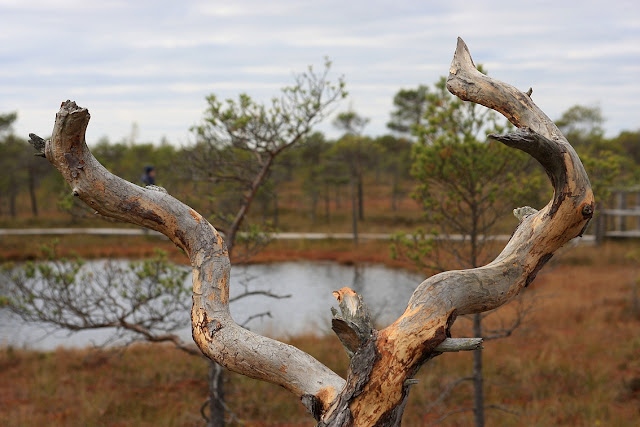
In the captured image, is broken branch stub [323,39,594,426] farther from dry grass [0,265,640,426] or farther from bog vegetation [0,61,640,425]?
dry grass [0,265,640,426]

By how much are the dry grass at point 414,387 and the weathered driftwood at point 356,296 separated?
244 inches

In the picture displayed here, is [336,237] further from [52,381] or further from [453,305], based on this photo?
[453,305]

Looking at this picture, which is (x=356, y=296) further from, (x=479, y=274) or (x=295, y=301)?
(x=295, y=301)

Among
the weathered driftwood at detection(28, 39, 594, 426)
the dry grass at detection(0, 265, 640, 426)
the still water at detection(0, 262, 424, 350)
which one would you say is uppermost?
the weathered driftwood at detection(28, 39, 594, 426)

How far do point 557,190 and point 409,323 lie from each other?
3.48ft

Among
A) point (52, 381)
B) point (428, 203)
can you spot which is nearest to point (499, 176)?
point (428, 203)

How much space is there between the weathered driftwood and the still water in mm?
8665

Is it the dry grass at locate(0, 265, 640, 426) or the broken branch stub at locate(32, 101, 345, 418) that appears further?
the dry grass at locate(0, 265, 640, 426)

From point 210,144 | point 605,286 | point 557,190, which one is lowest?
point 605,286

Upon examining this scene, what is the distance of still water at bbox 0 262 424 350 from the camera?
15.7 metres

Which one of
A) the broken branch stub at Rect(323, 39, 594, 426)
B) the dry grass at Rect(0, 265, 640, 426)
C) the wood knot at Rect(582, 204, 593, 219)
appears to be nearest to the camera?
the broken branch stub at Rect(323, 39, 594, 426)

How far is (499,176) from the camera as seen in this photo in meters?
8.91

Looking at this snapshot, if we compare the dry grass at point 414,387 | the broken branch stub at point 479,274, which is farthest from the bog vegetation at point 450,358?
the broken branch stub at point 479,274

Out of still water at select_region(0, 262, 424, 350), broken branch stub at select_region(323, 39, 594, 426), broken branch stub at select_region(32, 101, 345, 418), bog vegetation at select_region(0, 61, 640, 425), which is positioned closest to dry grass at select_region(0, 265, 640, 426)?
bog vegetation at select_region(0, 61, 640, 425)
